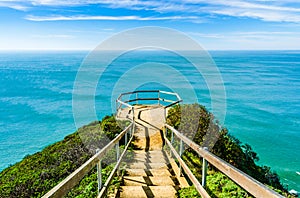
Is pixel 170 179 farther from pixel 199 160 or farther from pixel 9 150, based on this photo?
pixel 9 150

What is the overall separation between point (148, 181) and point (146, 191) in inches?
31.5

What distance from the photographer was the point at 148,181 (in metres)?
5.69

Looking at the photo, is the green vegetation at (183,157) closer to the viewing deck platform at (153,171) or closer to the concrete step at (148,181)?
the viewing deck platform at (153,171)

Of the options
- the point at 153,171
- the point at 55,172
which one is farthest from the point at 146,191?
the point at 55,172

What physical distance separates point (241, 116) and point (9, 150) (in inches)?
1335

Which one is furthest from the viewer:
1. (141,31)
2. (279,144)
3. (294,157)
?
(279,144)

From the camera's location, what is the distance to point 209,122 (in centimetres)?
934

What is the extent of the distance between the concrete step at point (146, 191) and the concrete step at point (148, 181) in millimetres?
409

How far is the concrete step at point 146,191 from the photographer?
4.73 metres

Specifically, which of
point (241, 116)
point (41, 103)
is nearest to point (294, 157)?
point (241, 116)

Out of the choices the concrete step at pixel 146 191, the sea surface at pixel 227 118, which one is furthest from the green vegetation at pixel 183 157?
the sea surface at pixel 227 118

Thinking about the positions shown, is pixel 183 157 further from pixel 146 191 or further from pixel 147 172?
pixel 146 191

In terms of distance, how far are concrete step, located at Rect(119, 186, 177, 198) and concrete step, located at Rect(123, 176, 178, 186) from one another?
0.41m

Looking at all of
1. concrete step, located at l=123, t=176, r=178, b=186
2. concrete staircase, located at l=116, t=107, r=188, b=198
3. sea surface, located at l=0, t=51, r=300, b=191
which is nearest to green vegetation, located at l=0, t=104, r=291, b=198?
concrete staircase, located at l=116, t=107, r=188, b=198
